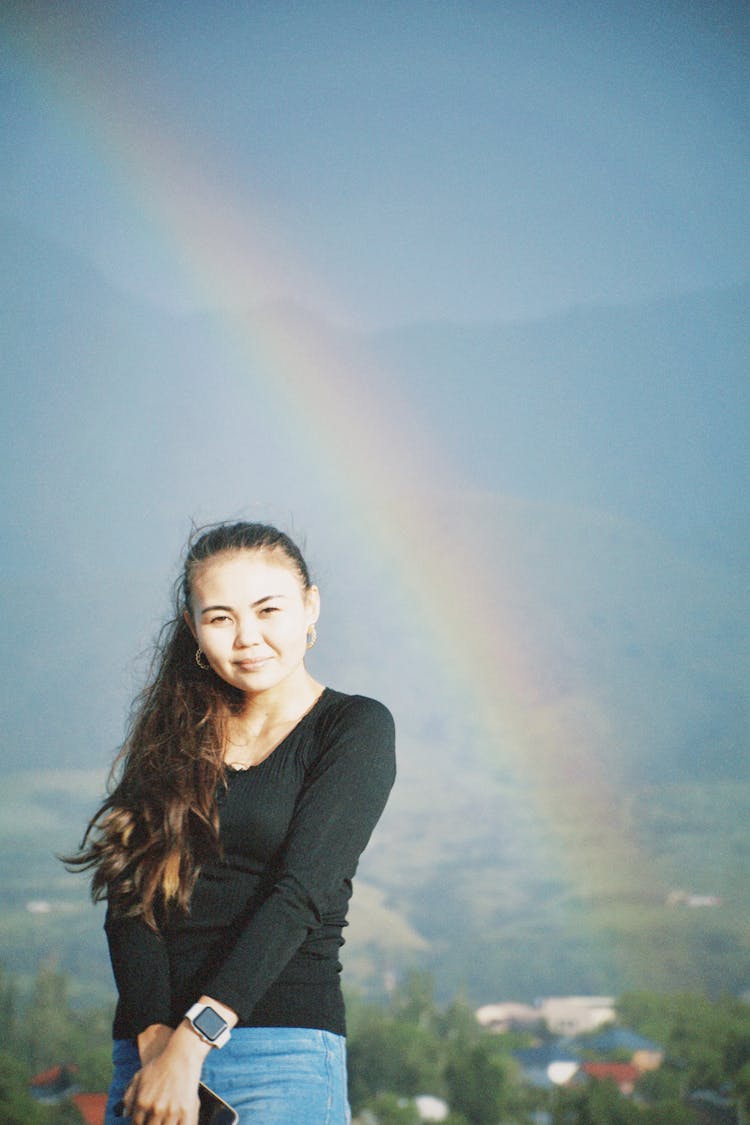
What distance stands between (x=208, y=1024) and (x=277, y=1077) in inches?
3.5

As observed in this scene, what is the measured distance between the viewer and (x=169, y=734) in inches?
47.3

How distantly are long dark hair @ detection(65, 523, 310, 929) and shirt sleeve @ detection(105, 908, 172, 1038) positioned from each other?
0.02m

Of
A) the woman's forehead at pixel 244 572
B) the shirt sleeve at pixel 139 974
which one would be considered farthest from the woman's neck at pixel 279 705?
the shirt sleeve at pixel 139 974

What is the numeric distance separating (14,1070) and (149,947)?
5.14m

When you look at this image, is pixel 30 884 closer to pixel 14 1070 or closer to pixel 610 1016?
pixel 14 1070

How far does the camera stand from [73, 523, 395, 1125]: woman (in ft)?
3.18

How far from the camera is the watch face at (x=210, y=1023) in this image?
3.12ft

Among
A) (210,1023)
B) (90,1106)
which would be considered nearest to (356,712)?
(210,1023)

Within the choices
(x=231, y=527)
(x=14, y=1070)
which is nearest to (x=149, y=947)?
(x=231, y=527)

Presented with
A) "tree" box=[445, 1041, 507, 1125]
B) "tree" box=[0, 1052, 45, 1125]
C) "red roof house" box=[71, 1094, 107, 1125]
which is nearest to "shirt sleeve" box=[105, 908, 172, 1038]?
"red roof house" box=[71, 1094, 107, 1125]

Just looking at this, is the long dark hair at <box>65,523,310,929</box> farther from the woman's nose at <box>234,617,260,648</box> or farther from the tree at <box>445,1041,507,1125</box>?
the tree at <box>445,1041,507,1125</box>

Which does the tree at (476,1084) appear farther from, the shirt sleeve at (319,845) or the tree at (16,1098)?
the shirt sleeve at (319,845)

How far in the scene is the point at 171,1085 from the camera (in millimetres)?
935

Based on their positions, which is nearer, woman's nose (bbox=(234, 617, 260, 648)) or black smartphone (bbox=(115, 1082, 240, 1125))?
black smartphone (bbox=(115, 1082, 240, 1125))
